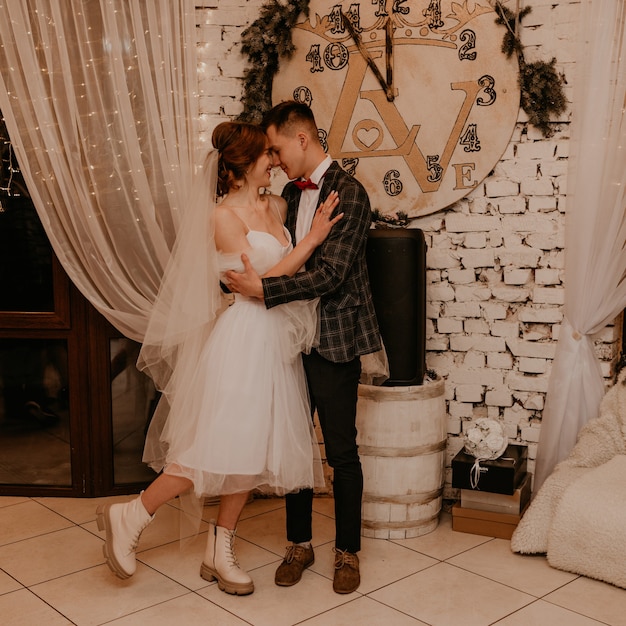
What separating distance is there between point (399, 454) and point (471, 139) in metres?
1.30

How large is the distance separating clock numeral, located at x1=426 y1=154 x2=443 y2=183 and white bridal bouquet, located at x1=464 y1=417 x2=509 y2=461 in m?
1.01

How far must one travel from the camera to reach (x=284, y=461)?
2.54 m

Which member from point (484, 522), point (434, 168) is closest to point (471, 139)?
point (434, 168)

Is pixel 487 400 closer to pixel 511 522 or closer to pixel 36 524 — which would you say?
pixel 511 522

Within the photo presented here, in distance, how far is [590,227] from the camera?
9.64 ft

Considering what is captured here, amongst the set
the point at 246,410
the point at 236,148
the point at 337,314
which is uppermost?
the point at 236,148

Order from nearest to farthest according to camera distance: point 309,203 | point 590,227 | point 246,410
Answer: point 246,410, point 309,203, point 590,227

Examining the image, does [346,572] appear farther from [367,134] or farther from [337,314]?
[367,134]

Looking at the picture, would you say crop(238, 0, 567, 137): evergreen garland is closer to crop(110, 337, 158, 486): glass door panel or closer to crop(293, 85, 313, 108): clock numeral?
crop(293, 85, 313, 108): clock numeral

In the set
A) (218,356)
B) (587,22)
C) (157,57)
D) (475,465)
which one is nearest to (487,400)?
(475,465)

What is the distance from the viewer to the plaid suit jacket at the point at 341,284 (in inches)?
98.7

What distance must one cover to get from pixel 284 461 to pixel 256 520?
31.2 inches

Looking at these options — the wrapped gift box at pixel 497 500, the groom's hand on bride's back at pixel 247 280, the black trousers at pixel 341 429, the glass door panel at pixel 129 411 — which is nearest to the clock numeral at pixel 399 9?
the groom's hand on bride's back at pixel 247 280

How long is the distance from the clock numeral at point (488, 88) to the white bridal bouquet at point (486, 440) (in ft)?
4.18
